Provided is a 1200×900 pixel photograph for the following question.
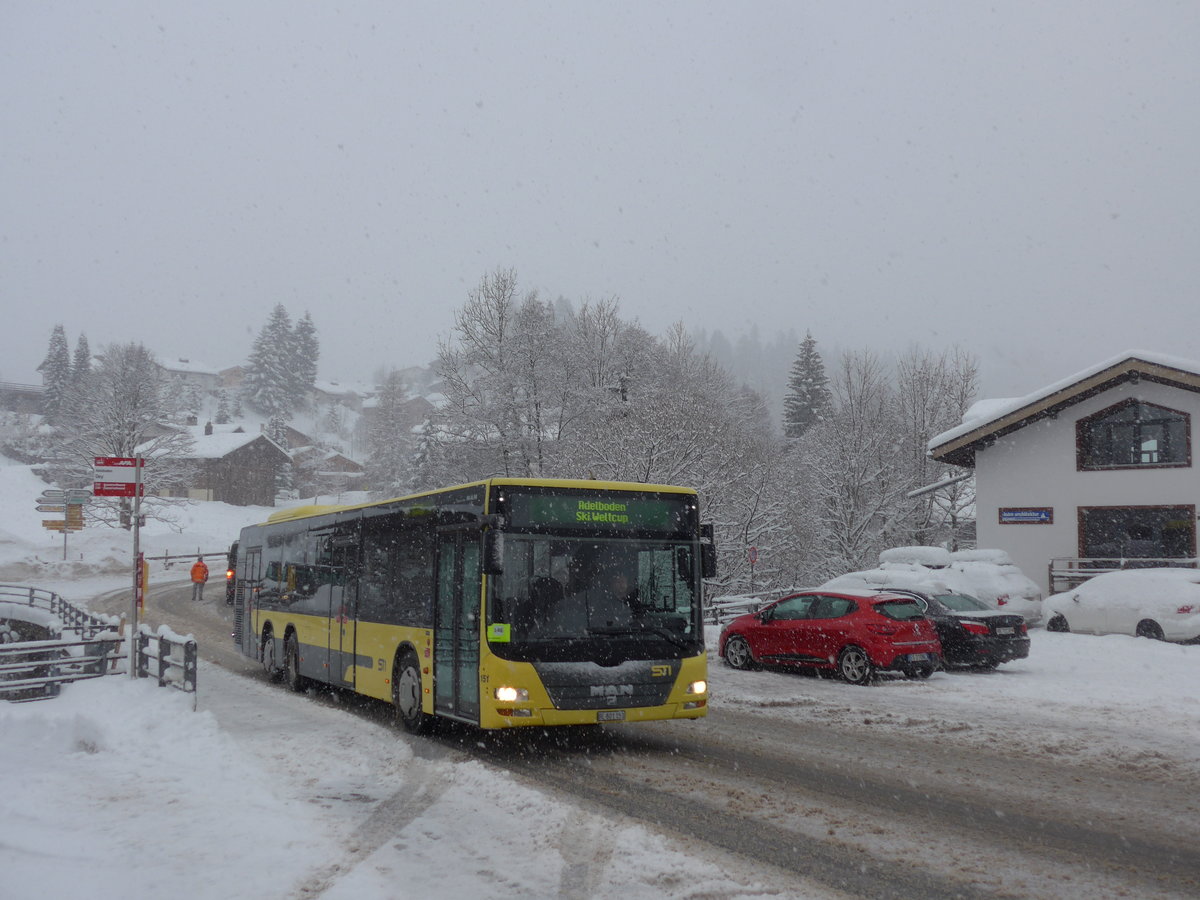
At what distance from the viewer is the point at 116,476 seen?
1438 centimetres

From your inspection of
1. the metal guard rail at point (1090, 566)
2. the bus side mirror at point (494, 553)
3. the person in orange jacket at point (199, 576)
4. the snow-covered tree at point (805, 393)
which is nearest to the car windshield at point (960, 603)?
the metal guard rail at point (1090, 566)

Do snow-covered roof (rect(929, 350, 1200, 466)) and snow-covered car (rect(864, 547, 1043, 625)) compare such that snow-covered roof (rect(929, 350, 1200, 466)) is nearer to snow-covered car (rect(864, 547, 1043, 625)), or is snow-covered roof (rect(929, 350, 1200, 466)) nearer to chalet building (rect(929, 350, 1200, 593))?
chalet building (rect(929, 350, 1200, 593))

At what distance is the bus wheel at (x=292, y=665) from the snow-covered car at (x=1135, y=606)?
1731cm

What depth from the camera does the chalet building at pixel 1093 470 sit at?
2842 centimetres

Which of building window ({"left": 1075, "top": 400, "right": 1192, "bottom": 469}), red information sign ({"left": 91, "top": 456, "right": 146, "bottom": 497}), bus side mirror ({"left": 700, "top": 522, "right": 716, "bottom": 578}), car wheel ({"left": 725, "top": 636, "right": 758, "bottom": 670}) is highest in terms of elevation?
building window ({"left": 1075, "top": 400, "right": 1192, "bottom": 469})

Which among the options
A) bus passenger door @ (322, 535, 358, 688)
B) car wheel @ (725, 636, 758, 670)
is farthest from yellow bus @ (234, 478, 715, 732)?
car wheel @ (725, 636, 758, 670)

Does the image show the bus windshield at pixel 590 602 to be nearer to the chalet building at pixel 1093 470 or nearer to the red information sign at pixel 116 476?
the red information sign at pixel 116 476

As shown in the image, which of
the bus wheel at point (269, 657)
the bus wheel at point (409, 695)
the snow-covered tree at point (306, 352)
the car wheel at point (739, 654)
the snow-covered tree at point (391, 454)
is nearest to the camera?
the bus wheel at point (409, 695)

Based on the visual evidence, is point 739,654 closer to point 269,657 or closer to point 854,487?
point 269,657

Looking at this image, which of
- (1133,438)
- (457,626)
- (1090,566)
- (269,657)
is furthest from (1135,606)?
(269,657)

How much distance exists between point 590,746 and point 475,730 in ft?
6.23

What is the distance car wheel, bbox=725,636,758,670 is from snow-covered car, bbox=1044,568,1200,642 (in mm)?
9292

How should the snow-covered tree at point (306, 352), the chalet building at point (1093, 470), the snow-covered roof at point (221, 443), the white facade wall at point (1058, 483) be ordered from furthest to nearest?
1. the snow-covered tree at point (306, 352)
2. the snow-covered roof at point (221, 443)
3. the white facade wall at point (1058, 483)
4. the chalet building at point (1093, 470)

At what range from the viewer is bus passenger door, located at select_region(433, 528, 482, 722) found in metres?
10.3
